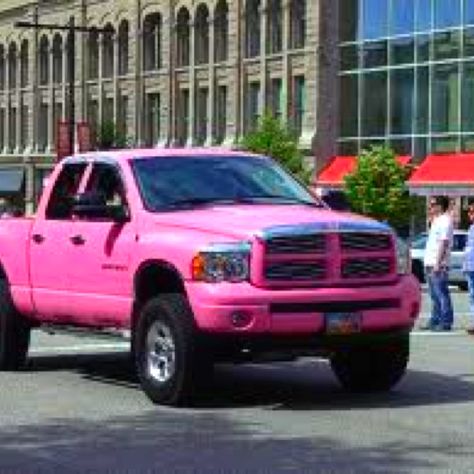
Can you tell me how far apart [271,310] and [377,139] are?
45.4m

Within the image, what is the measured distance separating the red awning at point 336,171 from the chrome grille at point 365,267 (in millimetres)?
42226

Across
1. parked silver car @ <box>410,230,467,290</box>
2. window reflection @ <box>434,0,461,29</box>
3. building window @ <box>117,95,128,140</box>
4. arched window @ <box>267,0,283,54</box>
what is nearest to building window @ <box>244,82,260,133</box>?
arched window @ <box>267,0,283,54</box>

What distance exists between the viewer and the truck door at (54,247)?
12.3 m

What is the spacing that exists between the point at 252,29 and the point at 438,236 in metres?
43.1

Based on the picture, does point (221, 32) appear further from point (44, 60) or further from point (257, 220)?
point (257, 220)

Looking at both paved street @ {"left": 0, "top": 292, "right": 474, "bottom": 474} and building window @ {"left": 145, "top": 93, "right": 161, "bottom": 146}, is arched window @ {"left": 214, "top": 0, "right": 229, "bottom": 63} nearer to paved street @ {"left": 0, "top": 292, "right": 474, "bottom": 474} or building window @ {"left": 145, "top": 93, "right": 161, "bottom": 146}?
building window @ {"left": 145, "top": 93, "right": 161, "bottom": 146}

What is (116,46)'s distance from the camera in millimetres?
70625

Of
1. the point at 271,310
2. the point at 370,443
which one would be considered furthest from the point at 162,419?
the point at 370,443

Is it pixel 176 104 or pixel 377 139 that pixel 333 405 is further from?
pixel 176 104

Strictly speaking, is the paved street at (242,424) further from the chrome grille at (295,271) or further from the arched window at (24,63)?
the arched window at (24,63)

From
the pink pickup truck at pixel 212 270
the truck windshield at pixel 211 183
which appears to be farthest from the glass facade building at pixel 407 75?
the pink pickup truck at pixel 212 270

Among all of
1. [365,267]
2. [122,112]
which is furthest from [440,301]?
[122,112]

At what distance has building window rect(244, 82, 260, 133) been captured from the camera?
60.9 metres

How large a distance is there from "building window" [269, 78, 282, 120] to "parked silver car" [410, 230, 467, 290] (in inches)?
939
